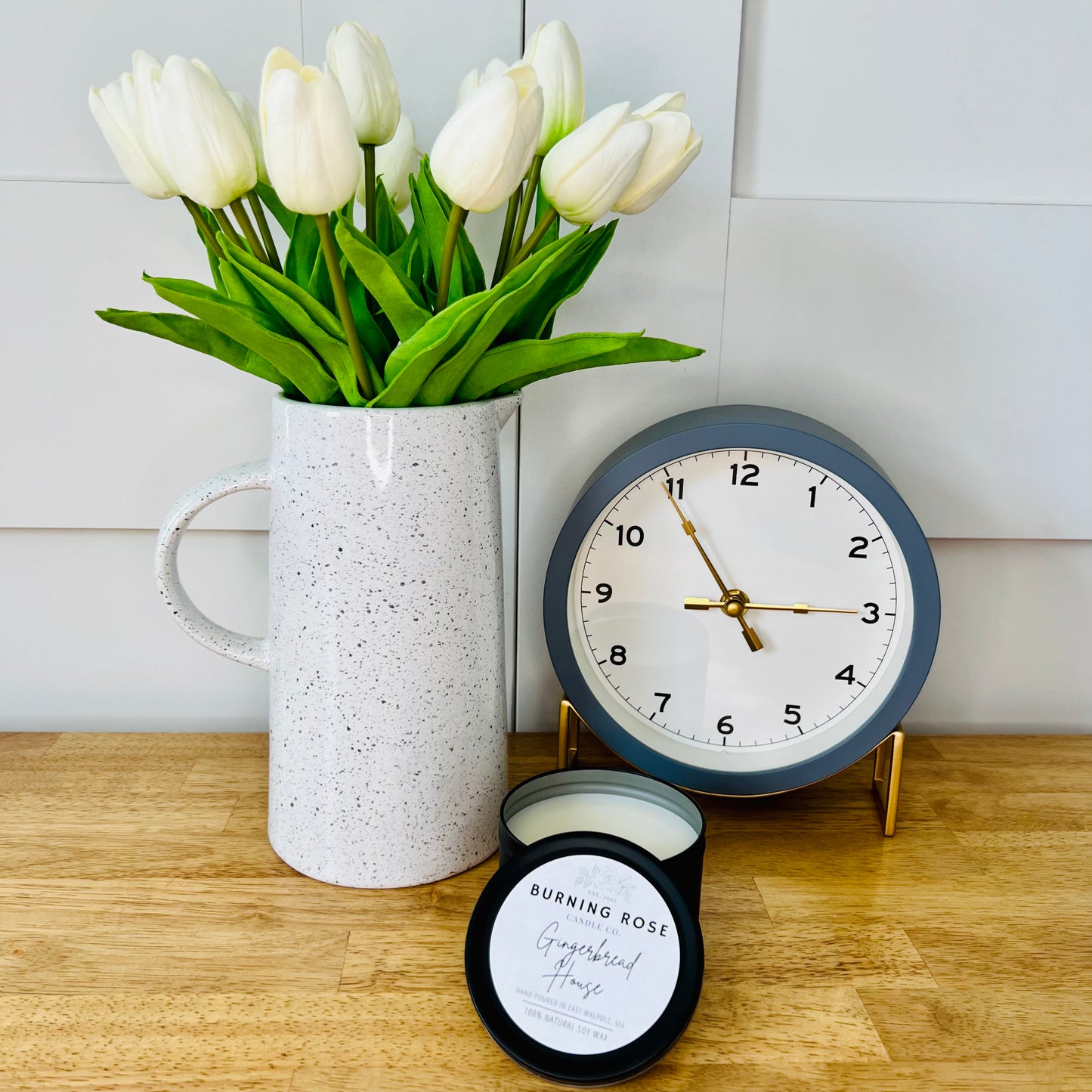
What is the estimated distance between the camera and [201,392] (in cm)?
83

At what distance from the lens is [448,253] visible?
57 centimetres

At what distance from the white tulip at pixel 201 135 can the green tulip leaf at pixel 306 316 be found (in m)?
0.03

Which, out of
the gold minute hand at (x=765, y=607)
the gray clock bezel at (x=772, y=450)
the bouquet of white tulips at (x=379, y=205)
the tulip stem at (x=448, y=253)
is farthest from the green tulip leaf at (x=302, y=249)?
the gold minute hand at (x=765, y=607)

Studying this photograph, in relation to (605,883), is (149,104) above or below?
above

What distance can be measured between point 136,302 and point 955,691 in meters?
0.83

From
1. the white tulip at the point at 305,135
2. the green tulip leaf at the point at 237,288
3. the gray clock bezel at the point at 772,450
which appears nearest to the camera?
the white tulip at the point at 305,135

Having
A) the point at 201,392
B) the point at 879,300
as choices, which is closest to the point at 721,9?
the point at 879,300

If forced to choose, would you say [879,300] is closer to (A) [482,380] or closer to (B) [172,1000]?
(A) [482,380]

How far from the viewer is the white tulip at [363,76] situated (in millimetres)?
572

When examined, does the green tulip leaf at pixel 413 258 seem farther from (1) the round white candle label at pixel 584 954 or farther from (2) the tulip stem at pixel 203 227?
(1) the round white candle label at pixel 584 954

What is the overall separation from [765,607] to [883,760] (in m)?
0.15

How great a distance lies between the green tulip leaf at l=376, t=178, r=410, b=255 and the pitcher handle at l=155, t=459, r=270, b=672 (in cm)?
17

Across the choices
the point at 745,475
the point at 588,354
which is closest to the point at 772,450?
the point at 745,475

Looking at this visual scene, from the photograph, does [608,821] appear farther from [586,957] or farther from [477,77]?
[477,77]
